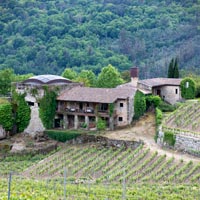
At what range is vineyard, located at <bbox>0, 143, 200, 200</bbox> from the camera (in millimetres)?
28973

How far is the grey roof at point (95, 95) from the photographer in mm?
49550

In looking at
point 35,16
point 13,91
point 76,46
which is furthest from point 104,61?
point 13,91

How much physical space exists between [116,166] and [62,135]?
10.6m

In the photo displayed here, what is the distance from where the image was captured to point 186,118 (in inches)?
1873

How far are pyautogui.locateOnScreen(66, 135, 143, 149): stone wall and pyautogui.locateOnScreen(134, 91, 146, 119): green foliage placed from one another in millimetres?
7054

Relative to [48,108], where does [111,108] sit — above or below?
above

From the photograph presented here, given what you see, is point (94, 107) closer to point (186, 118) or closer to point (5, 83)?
point (186, 118)

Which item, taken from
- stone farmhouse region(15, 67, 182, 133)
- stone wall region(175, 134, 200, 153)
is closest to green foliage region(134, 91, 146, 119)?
stone farmhouse region(15, 67, 182, 133)

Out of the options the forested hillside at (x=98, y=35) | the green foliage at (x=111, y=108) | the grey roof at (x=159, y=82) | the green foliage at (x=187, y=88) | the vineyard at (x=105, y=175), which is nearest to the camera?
the vineyard at (x=105, y=175)

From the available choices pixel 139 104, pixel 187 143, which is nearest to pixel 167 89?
pixel 139 104

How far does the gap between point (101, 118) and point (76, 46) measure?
70.7 m

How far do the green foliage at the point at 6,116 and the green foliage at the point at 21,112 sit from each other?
2.57ft

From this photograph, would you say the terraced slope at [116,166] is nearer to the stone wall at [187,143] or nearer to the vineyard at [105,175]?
the vineyard at [105,175]

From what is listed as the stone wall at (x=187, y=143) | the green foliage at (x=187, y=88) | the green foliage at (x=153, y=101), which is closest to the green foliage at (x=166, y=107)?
the green foliage at (x=153, y=101)
